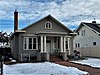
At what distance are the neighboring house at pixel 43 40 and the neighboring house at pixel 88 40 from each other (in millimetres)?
5815

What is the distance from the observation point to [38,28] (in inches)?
1069

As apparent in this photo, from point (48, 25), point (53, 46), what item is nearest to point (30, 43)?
point (48, 25)

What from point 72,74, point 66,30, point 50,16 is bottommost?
point 72,74

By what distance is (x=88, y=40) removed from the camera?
35438 millimetres

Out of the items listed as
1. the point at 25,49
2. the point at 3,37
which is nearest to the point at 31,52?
the point at 25,49

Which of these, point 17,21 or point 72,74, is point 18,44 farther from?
point 72,74

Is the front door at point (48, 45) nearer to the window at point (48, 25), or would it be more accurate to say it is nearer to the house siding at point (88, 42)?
the window at point (48, 25)

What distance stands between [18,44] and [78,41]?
1530 cm

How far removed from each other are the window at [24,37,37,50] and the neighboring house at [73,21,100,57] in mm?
10863

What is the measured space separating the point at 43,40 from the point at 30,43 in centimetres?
175

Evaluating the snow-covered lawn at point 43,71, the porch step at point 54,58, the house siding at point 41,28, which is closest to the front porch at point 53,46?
the porch step at point 54,58

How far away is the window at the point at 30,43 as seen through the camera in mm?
26438

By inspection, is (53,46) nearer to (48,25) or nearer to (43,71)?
(48,25)

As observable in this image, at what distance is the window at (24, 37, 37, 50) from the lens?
1041 inches
